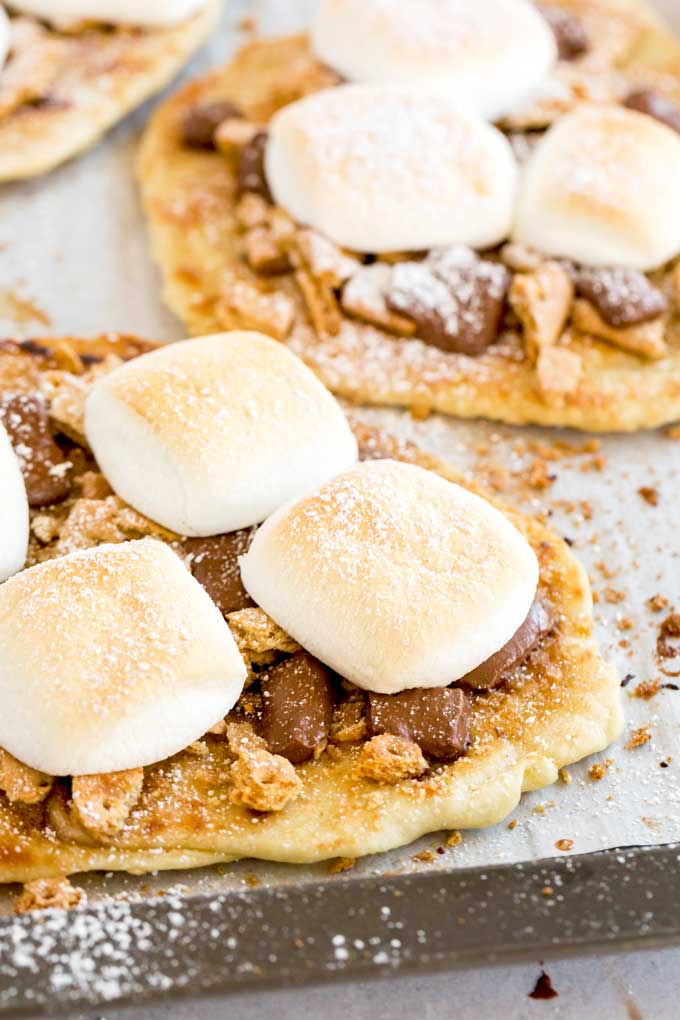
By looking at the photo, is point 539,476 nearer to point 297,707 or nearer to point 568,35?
point 297,707

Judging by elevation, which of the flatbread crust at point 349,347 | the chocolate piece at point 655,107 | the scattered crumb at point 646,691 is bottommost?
the scattered crumb at point 646,691

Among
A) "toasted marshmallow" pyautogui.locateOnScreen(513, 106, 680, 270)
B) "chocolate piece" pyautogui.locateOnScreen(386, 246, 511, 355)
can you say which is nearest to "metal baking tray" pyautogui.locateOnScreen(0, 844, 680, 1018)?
"chocolate piece" pyautogui.locateOnScreen(386, 246, 511, 355)

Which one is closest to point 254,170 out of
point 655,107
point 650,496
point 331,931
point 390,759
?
point 655,107

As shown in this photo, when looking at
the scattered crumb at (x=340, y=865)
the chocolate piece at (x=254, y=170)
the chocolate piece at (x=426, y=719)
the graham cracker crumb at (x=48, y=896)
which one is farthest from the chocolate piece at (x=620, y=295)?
the graham cracker crumb at (x=48, y=896)

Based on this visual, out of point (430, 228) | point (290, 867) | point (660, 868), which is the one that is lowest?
point (290, 867)

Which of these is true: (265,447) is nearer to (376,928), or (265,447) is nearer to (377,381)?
(377,381)

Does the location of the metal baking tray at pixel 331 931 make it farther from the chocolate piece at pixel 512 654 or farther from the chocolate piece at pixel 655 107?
the chocolate piece at pixel 655 107

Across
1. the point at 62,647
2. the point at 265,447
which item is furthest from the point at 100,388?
the point at 62,647
